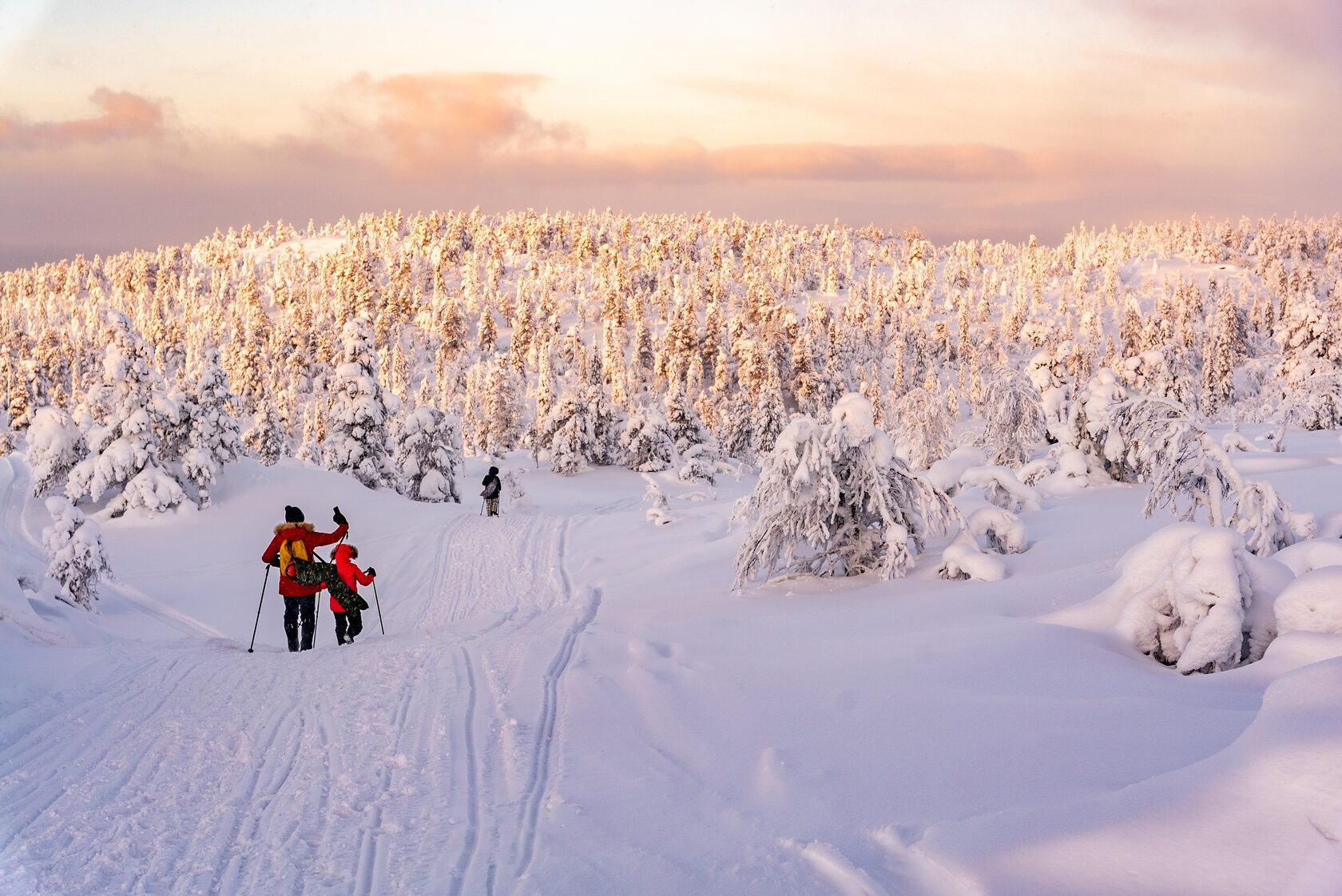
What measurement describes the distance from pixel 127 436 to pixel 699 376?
7058 cm

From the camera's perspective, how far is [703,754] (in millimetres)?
4551

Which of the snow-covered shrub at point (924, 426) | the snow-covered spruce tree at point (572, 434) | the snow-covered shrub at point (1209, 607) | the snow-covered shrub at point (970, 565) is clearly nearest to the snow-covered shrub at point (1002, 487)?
the snow-covered shrub at point (970, 565)

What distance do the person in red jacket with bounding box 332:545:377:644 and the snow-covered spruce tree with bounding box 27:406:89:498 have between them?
1679cm

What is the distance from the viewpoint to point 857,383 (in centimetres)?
11619

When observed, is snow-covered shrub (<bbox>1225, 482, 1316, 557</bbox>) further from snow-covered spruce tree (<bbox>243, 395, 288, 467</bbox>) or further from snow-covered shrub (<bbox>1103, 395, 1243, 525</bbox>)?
snow-covered spruce tree (<bbox>243, 395, 288, 467</bbox>)

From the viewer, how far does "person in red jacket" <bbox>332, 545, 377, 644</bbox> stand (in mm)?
9212

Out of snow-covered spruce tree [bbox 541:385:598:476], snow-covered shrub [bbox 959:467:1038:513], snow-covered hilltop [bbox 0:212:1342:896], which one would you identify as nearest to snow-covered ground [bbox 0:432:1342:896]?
snow-covered hilltop [bbox 0:212:1342:896]

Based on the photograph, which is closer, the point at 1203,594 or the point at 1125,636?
the point at 1203,594

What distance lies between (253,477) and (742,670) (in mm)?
21013

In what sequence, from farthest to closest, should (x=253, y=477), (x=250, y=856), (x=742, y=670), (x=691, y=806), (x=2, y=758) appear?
(x=253, y=477) → (x=742, y=670) → (x=2, y=758) → (x=691, y=806) → (x=250, y=856)

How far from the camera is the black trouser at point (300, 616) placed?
8.95 metres

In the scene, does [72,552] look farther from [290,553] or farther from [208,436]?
[208,436]

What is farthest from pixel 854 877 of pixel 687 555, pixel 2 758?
pixel 687 555

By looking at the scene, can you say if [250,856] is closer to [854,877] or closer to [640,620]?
[854,877]
